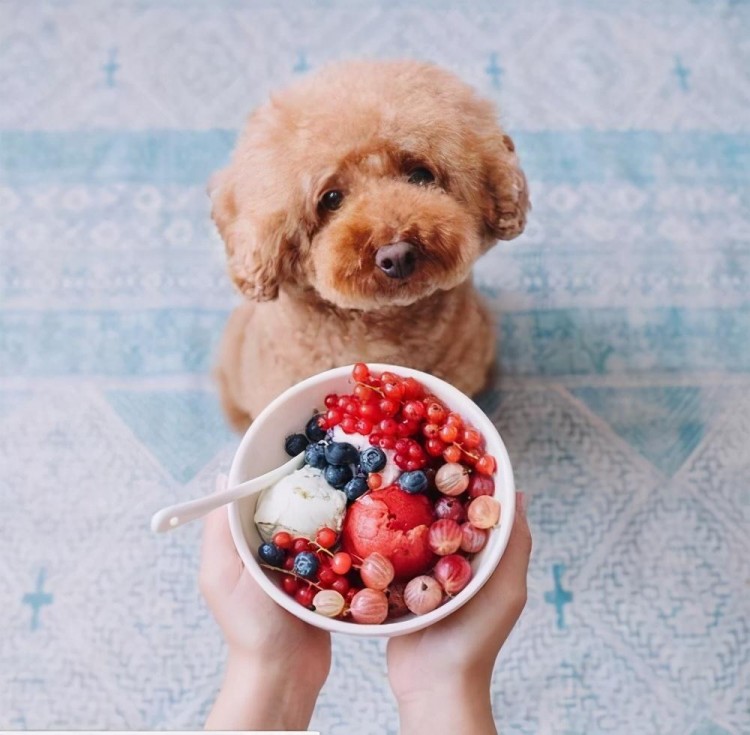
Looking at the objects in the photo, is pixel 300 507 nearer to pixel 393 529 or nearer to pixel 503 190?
pixel 393 529

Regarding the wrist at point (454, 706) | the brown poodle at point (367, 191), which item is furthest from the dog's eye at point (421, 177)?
the wrist at point (454, 706)

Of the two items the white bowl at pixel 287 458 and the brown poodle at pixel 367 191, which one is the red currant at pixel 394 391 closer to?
the white bowl at pixel 287 458

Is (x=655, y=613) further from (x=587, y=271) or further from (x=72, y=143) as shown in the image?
(x=72, y=143)

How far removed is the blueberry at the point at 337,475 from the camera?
25.3 inches

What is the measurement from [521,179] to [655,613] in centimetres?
60

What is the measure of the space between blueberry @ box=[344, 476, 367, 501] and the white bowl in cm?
7

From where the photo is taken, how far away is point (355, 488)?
643mm

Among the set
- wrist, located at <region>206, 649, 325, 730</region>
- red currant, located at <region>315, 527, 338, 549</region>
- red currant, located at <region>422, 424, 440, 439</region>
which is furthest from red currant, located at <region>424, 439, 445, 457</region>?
wrist, located at <region>206, 649, 325, 730</region>

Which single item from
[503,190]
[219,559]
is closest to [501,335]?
[503,190]

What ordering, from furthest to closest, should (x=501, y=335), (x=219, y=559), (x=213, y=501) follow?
1. (x=501, y=335)
2. (x=219, y=559)
3. (x=213, y=501)

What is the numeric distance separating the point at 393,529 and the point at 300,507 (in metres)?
0.08

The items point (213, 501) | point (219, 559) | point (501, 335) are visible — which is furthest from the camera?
point (501, 335)

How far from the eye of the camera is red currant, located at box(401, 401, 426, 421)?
64 cm

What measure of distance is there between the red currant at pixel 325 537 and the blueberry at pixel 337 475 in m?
0.04
